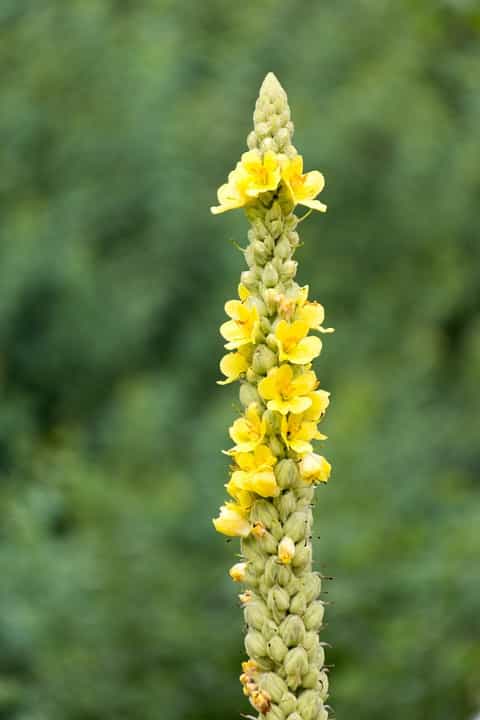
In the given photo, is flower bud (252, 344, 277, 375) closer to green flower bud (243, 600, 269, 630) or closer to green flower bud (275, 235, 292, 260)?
green flower bud (275, 235, 292, 260)

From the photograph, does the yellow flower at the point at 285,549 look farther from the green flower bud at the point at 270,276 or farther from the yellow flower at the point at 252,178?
the yellow flower at the point at 252,178

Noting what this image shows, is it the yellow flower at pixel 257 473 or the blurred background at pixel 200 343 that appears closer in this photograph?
the yellow flower at pixel 257 473

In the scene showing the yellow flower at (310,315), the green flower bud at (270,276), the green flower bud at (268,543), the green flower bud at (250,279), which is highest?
the green flower bud at (250,279)

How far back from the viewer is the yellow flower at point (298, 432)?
1.83 metres

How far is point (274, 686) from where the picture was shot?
A: 1829 millimetres

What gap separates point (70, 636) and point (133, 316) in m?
3.16

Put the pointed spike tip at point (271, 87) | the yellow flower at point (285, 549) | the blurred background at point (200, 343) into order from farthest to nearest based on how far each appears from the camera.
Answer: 1. the blurred background at point (200, 343)
2. the pointed spike tip at point (271, 87)
3. the yellow flower at point (285, 549)

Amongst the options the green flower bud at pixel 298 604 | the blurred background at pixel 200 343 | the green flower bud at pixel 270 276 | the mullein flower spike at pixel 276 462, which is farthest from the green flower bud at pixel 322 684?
the blurred background at pixel 200 343

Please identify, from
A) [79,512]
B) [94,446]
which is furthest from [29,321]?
[79,512]

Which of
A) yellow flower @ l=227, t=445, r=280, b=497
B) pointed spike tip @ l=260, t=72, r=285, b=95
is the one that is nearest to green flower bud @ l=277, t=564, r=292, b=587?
yellow flower @ l=227, t=445, r=280, b=497

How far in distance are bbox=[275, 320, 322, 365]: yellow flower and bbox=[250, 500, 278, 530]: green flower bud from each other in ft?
0.69

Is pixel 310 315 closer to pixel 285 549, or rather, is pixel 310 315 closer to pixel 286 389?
pixel 286 389

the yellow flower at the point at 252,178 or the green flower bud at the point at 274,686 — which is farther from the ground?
the yellow flower at the point at 252,178

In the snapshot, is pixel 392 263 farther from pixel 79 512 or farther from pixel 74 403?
pixel 79 512
